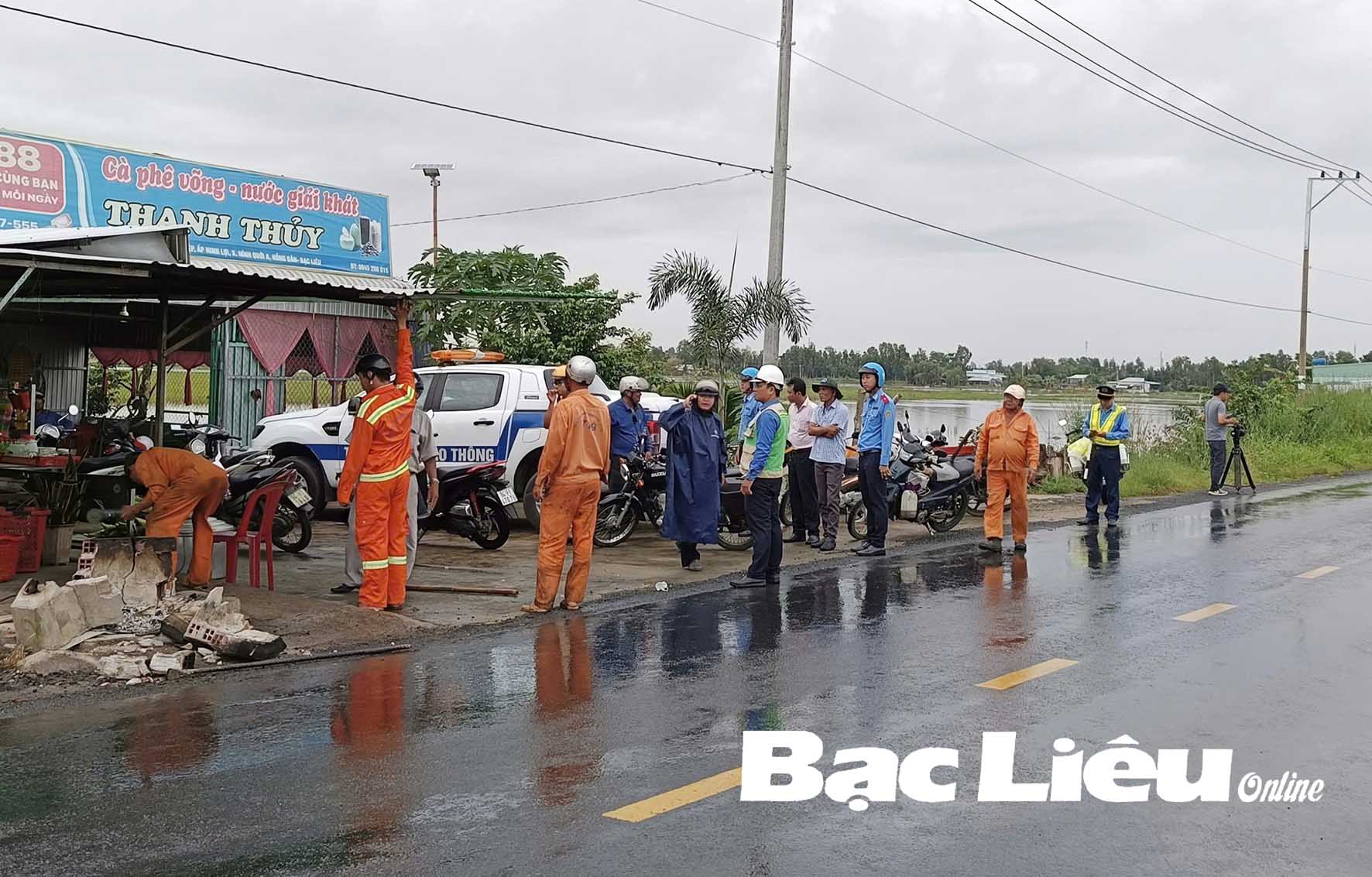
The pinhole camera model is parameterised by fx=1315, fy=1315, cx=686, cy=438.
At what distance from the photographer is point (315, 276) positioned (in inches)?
405

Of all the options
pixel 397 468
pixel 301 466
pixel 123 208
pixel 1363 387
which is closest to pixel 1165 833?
pixel 397 468

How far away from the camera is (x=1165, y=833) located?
5.00 metres

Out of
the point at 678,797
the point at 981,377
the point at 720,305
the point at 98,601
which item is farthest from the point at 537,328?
the point at 981,377

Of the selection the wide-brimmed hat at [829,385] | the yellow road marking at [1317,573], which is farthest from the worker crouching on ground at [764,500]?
the yellow road marking at [1317,573]

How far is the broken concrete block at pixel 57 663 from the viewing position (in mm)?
7648

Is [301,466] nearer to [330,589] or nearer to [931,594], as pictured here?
[330,589]

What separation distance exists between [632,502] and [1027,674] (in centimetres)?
661

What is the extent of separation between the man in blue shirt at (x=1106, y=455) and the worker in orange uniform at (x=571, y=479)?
8.53m

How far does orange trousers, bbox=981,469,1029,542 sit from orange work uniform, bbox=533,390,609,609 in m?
5.35

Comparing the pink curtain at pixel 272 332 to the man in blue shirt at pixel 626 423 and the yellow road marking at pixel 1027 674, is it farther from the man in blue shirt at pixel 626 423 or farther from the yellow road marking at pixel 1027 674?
the yellow road marking at pixel 1027 674

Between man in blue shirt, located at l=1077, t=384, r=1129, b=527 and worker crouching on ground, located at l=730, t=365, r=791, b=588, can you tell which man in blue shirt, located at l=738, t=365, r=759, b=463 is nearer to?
worker crouching on ground, located at l=730, t=365, r=791, b=588

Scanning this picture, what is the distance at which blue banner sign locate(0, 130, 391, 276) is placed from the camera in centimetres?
1459

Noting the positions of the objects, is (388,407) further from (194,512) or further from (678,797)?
(678,797)

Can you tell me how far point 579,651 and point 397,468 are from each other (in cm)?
240
